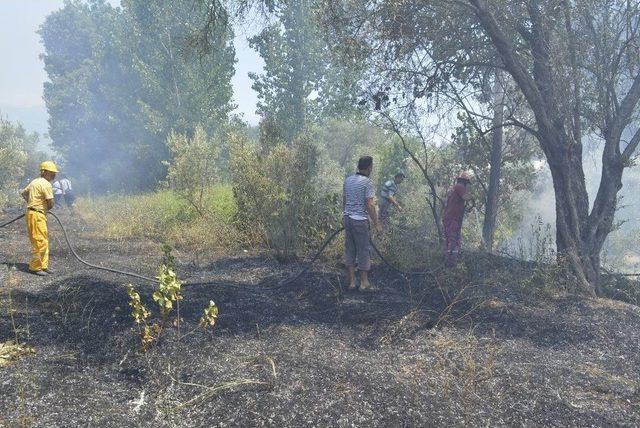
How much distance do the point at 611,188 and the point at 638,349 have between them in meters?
3.13

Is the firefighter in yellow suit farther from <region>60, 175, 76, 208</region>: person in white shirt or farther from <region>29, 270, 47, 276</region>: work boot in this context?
<region>60, 175, 76, 208</region>: person in white shirt

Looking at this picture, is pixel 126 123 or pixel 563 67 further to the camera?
pixel 126 123

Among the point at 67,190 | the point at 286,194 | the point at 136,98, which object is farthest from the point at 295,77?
the point at 286,194

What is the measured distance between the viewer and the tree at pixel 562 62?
6.68 m

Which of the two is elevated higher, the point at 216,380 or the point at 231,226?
the point at 231,226

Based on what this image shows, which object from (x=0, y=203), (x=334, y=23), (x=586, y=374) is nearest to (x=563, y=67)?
(x=334, y=23)

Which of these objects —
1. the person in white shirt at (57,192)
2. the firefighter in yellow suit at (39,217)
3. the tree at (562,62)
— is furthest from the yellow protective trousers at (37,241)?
the person in white shirt at (57,192)

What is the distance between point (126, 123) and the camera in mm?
29875

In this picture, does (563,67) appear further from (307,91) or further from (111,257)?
(307,91)

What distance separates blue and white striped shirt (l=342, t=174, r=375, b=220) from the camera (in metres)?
6.05

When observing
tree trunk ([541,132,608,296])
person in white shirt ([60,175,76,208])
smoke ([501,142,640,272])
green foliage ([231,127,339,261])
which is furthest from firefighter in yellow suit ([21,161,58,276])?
smoke ([501,142,640,272])

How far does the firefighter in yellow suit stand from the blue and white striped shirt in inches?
175

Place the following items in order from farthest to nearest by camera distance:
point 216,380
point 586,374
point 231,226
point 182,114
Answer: point 182,114 < point 231,226 < point 586,374 < point 216,380

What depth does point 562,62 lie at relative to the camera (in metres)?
7.04
